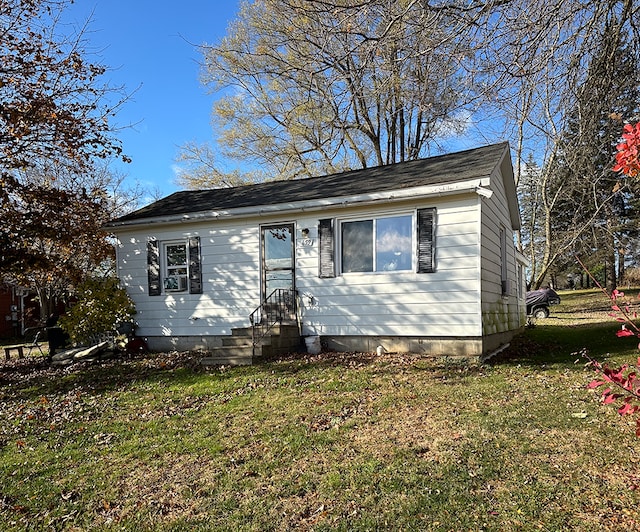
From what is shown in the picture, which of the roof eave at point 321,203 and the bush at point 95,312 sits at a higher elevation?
the roof eave at point 321,203

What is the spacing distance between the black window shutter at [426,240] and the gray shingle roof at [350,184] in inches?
22.6

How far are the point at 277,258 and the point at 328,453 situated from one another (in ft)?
19.5

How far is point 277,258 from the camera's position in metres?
9.80

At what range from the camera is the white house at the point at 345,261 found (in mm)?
8125

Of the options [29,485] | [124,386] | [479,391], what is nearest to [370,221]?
[479,391]

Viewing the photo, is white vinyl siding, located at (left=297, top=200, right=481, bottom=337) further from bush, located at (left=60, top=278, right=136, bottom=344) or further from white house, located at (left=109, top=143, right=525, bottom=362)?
bush, located at (left=60, top=278, right=136, bottom=344)

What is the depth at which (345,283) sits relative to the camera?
29.6 ft

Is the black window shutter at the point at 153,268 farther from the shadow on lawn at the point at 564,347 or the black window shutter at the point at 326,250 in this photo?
the shadow on lawn at the point at 564,347

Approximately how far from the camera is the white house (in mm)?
8125

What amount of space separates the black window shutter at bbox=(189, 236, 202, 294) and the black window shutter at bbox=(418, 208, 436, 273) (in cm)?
506

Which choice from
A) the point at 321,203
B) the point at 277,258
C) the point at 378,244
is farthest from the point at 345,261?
the point at 277,258

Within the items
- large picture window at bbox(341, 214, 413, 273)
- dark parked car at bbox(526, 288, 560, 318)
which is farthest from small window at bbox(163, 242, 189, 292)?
dark parked car at bbox(526, 288, 560, 318)

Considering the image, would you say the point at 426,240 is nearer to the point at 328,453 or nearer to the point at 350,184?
the point at 350,184

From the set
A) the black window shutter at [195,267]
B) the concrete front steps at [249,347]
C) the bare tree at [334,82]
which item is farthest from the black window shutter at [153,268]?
the bare tree at [334,82]
